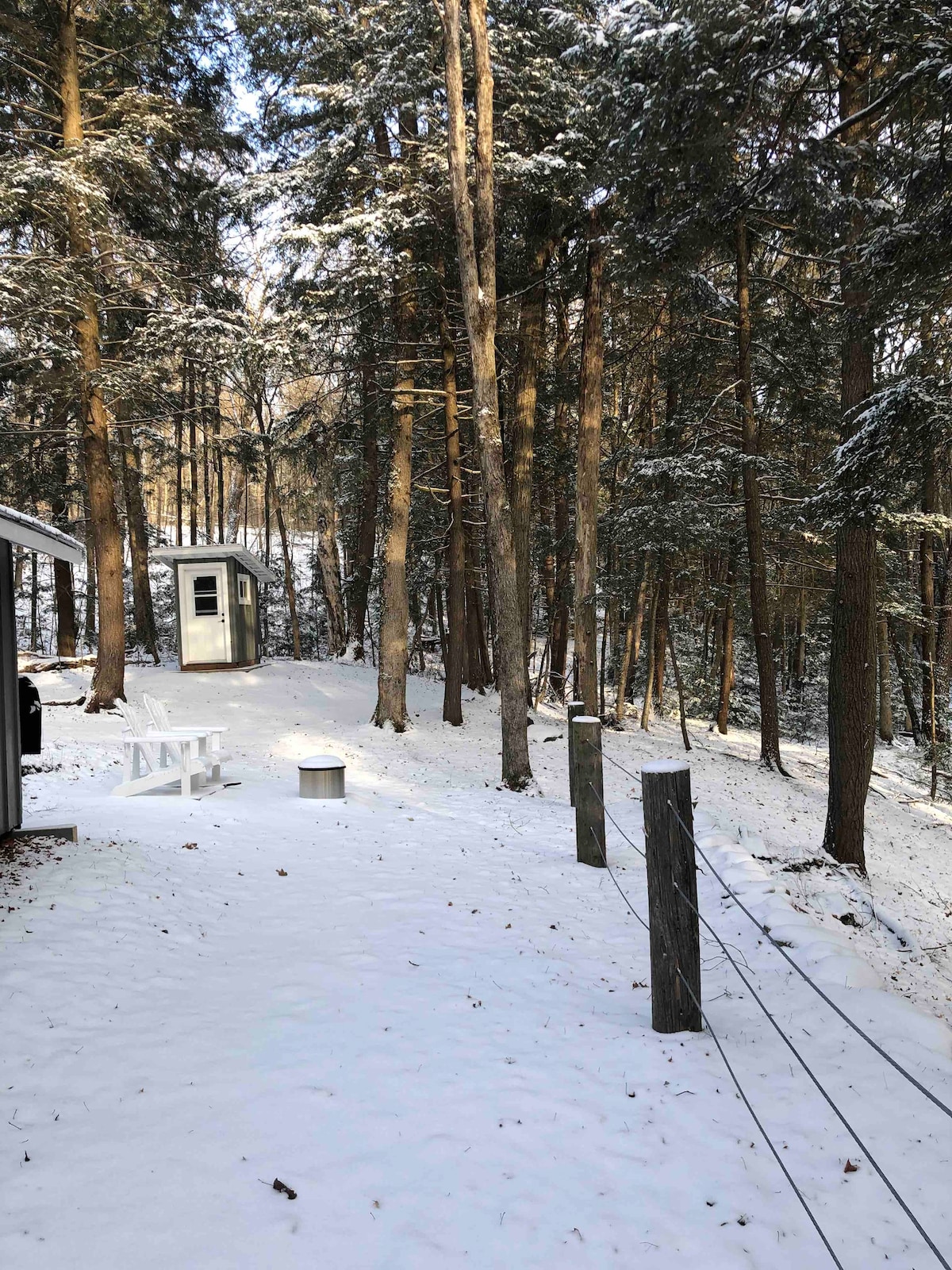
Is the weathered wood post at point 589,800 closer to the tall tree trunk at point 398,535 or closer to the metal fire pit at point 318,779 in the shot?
the metal fire pit at point 318,779

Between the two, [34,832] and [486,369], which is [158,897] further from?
[486,369]

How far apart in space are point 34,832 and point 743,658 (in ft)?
75.3

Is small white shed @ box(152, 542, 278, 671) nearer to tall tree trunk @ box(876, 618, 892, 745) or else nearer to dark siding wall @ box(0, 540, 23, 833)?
dark siding wall @ box(0, 540, 23, 833)

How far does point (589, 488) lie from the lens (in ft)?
40.9

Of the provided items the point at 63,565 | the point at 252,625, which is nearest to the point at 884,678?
the point at 252,625

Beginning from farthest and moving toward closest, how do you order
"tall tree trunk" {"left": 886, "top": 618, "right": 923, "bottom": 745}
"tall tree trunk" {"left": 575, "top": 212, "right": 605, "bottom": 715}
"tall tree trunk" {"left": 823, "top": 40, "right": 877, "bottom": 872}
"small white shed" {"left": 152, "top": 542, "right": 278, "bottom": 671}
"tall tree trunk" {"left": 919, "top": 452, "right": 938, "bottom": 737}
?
"small white shed" {"left": 152, "top": 542, "right": 278, "bottom": 671}, "tall tree trunk" {"left": 886, "top": 618, "right": 923, "bottom": 745}, "tall tree trunk" {"left": 919, "top": 452, "right": 938, "bottom": 737}, "tall tree trunk" {"left": 575, "top": 212, "right": 605, "bottom": 715}, "tall tree trunk" {"left": 823, "top": 40, "right": 877, "bottom": 872}

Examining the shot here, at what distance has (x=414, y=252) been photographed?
39.5ft

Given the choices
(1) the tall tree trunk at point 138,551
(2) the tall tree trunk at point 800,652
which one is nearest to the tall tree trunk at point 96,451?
(1) the tall tree trunk at point 138,551

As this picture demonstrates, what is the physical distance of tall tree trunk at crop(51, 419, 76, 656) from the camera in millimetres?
17125

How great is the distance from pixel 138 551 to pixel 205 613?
317 cm

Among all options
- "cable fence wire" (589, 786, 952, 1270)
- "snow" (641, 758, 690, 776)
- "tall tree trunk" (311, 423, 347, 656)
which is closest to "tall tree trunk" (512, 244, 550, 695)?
"tall tree trunk" (311, 423, 347, 656)

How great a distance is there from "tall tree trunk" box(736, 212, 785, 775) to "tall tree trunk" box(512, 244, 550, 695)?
3148 mm

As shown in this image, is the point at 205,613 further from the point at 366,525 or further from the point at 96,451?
the point at 96,451

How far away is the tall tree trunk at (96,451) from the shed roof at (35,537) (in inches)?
271
